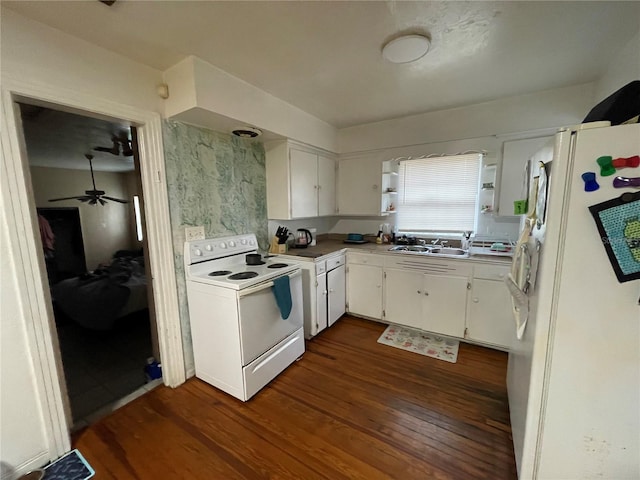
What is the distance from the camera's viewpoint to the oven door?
1.85 meters

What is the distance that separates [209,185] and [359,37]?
1.62m

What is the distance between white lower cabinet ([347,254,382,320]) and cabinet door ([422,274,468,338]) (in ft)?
1.73

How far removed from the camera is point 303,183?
118 inches

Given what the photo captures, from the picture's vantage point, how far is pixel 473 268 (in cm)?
247

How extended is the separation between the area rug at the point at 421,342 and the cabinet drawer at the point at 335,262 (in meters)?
0.94

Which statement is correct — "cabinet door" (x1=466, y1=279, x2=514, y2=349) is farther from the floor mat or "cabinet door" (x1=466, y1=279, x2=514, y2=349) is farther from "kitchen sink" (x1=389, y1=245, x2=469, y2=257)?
the floor mat

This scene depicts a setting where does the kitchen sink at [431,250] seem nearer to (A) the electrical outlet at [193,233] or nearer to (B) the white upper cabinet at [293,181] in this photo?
(B) the white upper cabinet at [293,181]

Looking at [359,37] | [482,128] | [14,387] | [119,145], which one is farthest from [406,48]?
[119,145]

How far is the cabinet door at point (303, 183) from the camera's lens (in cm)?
285

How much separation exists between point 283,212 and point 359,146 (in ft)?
4.81

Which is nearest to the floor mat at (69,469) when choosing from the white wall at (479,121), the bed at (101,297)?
the bed at (101,297)

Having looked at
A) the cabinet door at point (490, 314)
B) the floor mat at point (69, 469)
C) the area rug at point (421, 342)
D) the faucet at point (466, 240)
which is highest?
the faucet at point (466, 240)


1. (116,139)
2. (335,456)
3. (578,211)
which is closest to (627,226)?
(578,211)

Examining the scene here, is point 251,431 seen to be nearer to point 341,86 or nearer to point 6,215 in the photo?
point 6,215
